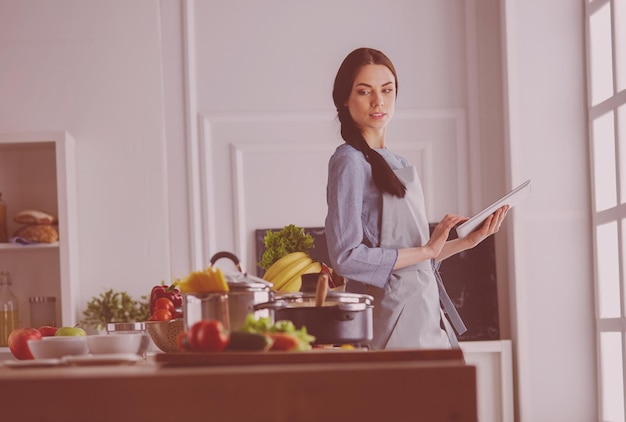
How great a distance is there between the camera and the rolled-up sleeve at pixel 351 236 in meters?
2.43

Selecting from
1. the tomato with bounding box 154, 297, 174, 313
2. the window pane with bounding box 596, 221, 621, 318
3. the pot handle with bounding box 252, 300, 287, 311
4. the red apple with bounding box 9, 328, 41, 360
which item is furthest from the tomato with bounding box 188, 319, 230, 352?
the window pane with bounding box 596, 221, 621, 318

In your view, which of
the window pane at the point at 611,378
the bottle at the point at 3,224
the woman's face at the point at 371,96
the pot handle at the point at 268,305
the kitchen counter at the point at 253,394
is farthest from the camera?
the bottle at the point at 3,224

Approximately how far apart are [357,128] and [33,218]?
2.30 m

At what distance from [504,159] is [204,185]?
1446 mm

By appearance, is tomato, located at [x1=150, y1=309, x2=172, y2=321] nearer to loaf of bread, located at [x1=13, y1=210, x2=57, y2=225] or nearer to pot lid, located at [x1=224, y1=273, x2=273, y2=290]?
pot lid, located at [x1=224, y1=273, x2=273, y2=290]

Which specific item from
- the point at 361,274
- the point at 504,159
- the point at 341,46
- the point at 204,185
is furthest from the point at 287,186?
the point at 361,274

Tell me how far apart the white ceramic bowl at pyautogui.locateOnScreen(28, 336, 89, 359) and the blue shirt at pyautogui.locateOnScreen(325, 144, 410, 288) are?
2.56 feet

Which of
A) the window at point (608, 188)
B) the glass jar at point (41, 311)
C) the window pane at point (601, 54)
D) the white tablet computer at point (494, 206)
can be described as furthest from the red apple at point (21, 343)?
the window pane at point (601, 54)

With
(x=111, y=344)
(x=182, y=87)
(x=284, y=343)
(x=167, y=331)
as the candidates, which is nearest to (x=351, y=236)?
(x=167, y=331)

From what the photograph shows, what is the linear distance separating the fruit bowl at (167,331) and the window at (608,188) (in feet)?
7.30

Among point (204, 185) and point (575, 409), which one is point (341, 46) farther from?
point (575, 409)

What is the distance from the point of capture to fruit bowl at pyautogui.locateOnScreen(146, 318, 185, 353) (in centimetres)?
238

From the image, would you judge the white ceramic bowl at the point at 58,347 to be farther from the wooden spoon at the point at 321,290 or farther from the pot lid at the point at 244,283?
the wooden spoon at the point at 321,290

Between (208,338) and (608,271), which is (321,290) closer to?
(208,338)
